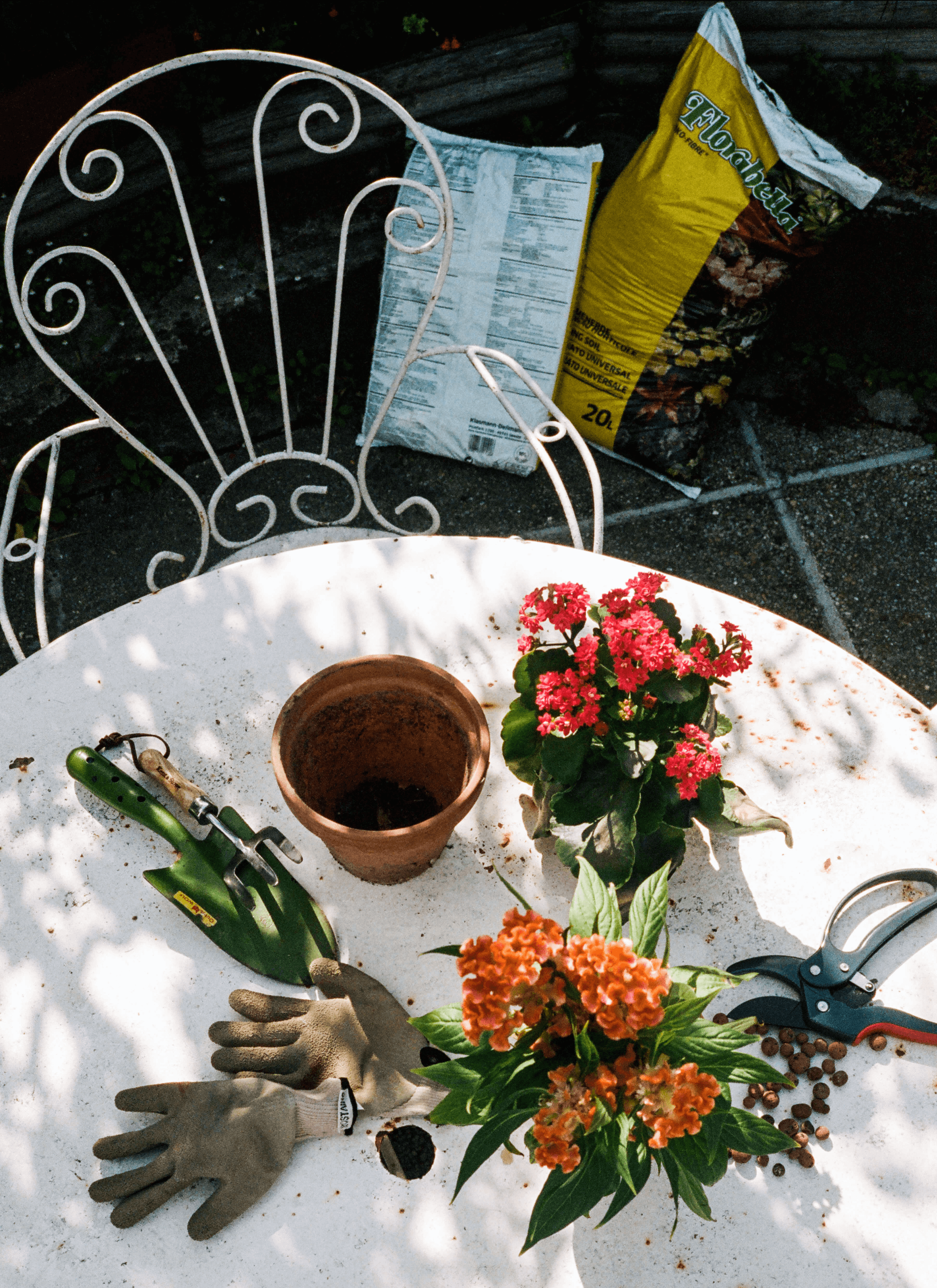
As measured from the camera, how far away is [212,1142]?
1.17 m

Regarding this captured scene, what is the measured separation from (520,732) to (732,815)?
0.30m

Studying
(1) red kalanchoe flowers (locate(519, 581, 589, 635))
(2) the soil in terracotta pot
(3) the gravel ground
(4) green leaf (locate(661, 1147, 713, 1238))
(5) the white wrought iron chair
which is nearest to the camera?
(4) green leaf (locate(661, 1147, 713, 1238))

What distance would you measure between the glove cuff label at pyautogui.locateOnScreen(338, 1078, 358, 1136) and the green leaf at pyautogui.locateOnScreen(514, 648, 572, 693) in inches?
21.3

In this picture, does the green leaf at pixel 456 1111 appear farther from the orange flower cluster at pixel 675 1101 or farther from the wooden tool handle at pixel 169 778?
the wooden tool handle at pixel 169 778

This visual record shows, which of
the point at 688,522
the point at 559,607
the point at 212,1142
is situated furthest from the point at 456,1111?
the point at 688,522

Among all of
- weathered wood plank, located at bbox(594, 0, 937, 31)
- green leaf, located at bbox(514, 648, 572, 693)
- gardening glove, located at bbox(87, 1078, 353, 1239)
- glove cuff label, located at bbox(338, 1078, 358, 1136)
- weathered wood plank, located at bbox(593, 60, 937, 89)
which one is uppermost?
weathered wood plank, located at bbox(594, 0, 937, 31)

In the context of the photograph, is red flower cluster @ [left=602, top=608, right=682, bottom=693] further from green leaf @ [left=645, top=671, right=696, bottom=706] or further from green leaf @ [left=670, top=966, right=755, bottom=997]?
green leaf @ [left=670, top=966, right=755, bottom=997]

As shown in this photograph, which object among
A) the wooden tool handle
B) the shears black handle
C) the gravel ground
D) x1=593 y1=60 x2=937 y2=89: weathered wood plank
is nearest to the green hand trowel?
the wooden tool handle

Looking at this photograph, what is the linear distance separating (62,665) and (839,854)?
1170 millimetres

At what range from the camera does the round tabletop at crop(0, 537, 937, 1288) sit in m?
1.15

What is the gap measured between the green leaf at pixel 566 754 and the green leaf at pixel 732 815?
0.16m

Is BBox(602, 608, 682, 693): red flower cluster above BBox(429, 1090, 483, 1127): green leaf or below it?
above

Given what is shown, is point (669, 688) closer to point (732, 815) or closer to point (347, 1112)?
point (732, 815)

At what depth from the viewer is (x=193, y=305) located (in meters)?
2.86
